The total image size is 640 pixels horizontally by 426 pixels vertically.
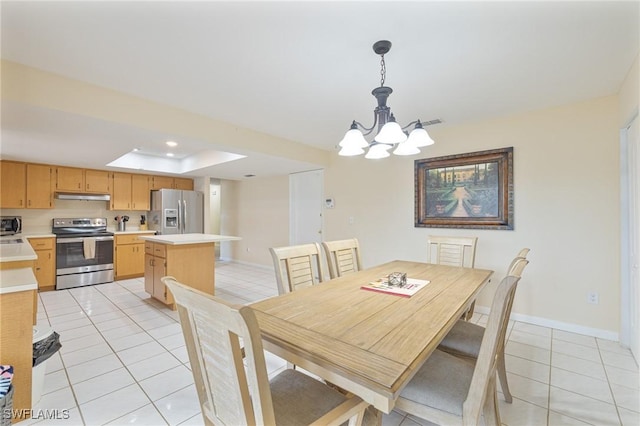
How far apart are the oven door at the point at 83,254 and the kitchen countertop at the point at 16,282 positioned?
3.15 m

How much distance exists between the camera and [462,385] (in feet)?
4.07

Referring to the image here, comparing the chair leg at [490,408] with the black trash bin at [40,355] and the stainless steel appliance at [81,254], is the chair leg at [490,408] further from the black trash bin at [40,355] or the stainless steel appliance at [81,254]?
the stainless steel appliance at [81,254]

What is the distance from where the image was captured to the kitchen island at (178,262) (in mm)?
3457

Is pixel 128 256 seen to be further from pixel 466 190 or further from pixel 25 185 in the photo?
pixel 466 190

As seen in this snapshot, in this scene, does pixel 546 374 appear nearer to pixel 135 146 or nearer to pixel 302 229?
pixel 302 229

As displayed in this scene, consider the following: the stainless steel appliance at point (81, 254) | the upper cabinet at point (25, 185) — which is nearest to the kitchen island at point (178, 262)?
the stainless steel appliance at point (81, 254)

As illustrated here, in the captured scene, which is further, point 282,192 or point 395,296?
point 282,192

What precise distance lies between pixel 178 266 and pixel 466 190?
12.2 ft

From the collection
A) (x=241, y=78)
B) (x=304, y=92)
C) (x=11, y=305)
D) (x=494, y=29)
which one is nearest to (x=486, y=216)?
(x=494, y=29)

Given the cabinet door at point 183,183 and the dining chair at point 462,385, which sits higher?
the cabinet door at point 183,183

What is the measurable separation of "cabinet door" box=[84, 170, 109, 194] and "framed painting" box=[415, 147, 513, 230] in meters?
5.51

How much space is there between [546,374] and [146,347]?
3355mm

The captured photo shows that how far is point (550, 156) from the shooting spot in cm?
296

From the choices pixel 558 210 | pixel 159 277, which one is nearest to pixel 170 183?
pixel 159 277
